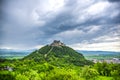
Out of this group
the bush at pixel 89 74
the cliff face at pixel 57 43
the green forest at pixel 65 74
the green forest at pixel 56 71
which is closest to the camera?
the green forest at pixel 65 74

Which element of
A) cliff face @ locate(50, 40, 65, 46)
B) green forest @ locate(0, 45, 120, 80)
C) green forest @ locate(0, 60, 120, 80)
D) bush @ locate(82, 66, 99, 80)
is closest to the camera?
green forest @ locate(0, 60, 120, 80)

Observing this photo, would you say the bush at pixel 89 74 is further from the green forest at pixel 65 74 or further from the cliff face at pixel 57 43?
the cliff face at pixel 57 43

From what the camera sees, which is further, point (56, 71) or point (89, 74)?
point (89, 74)

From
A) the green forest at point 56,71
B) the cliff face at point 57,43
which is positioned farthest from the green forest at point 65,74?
the cliff face at point 57,43

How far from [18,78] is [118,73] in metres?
16.0

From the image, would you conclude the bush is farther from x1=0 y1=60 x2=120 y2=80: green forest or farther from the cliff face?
the cliff face

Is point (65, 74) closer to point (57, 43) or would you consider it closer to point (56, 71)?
point (56, 71)

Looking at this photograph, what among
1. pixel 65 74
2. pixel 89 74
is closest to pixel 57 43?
pixel 89 74

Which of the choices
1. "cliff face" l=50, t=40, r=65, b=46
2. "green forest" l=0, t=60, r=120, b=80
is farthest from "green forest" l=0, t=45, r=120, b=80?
"cliff face" l=50, t=40, r=65, b=46

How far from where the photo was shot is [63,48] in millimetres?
100875

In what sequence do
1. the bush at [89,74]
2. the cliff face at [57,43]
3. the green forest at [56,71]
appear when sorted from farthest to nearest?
the cliff face at [57,43], the bush at [89,74], the green forest at [56,71]

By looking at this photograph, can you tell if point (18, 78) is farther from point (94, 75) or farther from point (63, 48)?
point (63, 48)

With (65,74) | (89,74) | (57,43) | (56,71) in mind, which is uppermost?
(57,43)

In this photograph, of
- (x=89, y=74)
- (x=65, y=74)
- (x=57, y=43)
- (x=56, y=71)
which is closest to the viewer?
(x=65, y=74)
